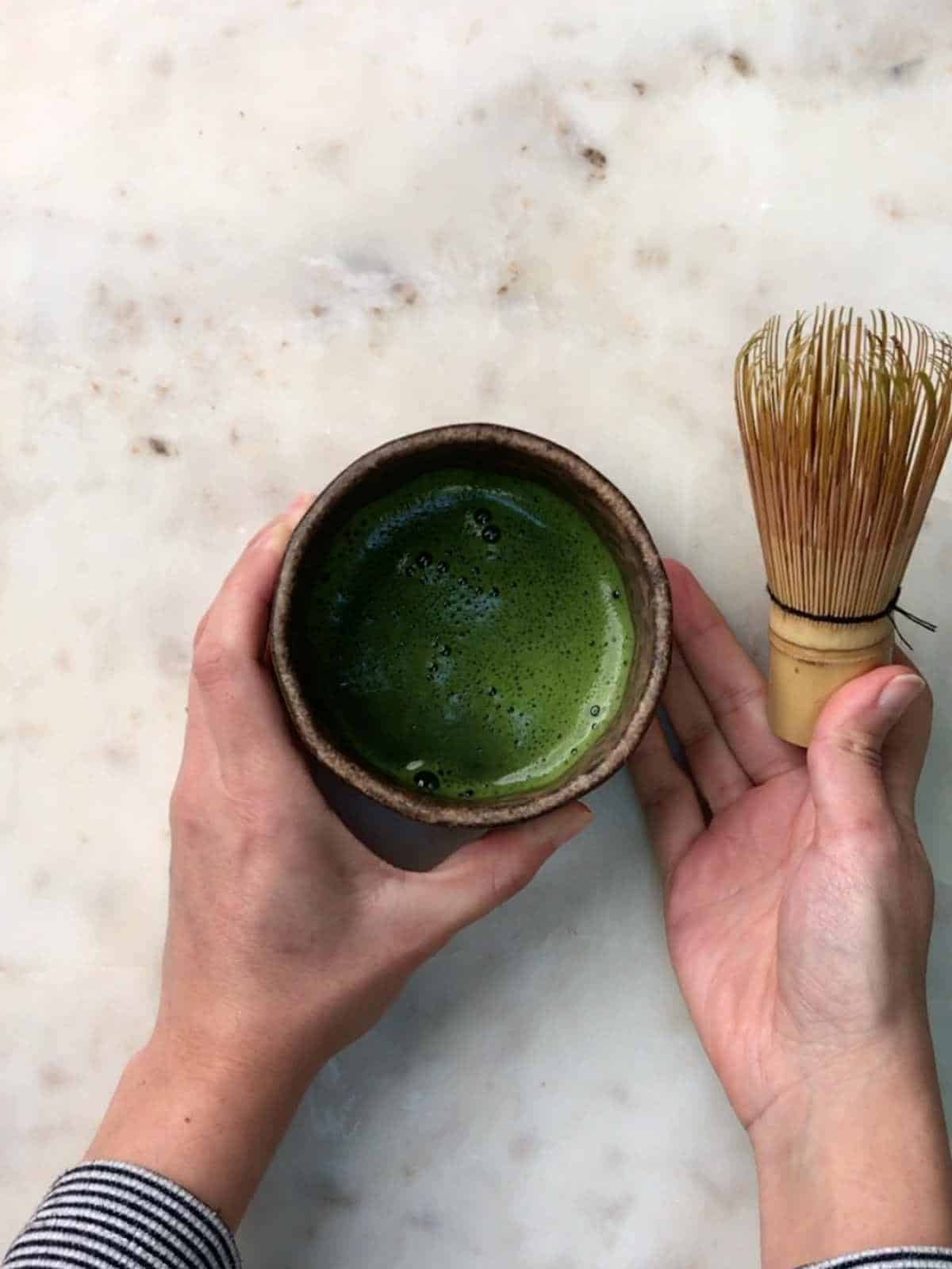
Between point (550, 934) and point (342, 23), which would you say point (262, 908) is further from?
point (342, 23)

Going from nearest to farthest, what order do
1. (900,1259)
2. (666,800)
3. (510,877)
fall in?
(900,1259), (510,877), (666,800)

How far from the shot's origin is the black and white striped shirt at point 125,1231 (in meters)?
0.76

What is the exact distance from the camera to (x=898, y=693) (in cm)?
78

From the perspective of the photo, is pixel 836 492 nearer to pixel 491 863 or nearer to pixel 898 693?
pixel 898 693

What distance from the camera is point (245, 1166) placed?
2.77 ft

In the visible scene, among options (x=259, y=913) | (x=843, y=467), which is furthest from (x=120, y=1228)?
(x=843, y=467)

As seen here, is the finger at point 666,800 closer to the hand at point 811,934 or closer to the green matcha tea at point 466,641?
the hand at point 811,934

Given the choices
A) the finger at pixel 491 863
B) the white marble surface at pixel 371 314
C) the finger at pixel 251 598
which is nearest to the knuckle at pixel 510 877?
the finger at pixel 491 863

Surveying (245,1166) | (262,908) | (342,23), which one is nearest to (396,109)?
(342,23)

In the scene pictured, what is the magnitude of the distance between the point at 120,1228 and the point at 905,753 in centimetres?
64

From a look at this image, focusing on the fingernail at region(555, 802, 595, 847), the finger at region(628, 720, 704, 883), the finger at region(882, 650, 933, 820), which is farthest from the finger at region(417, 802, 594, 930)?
the finger at region(882, 650, 933, 820)

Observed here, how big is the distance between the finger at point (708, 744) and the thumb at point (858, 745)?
15cm

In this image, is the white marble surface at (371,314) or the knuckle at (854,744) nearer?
the knuckle at (854,744)

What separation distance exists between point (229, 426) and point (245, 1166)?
0.57 m
